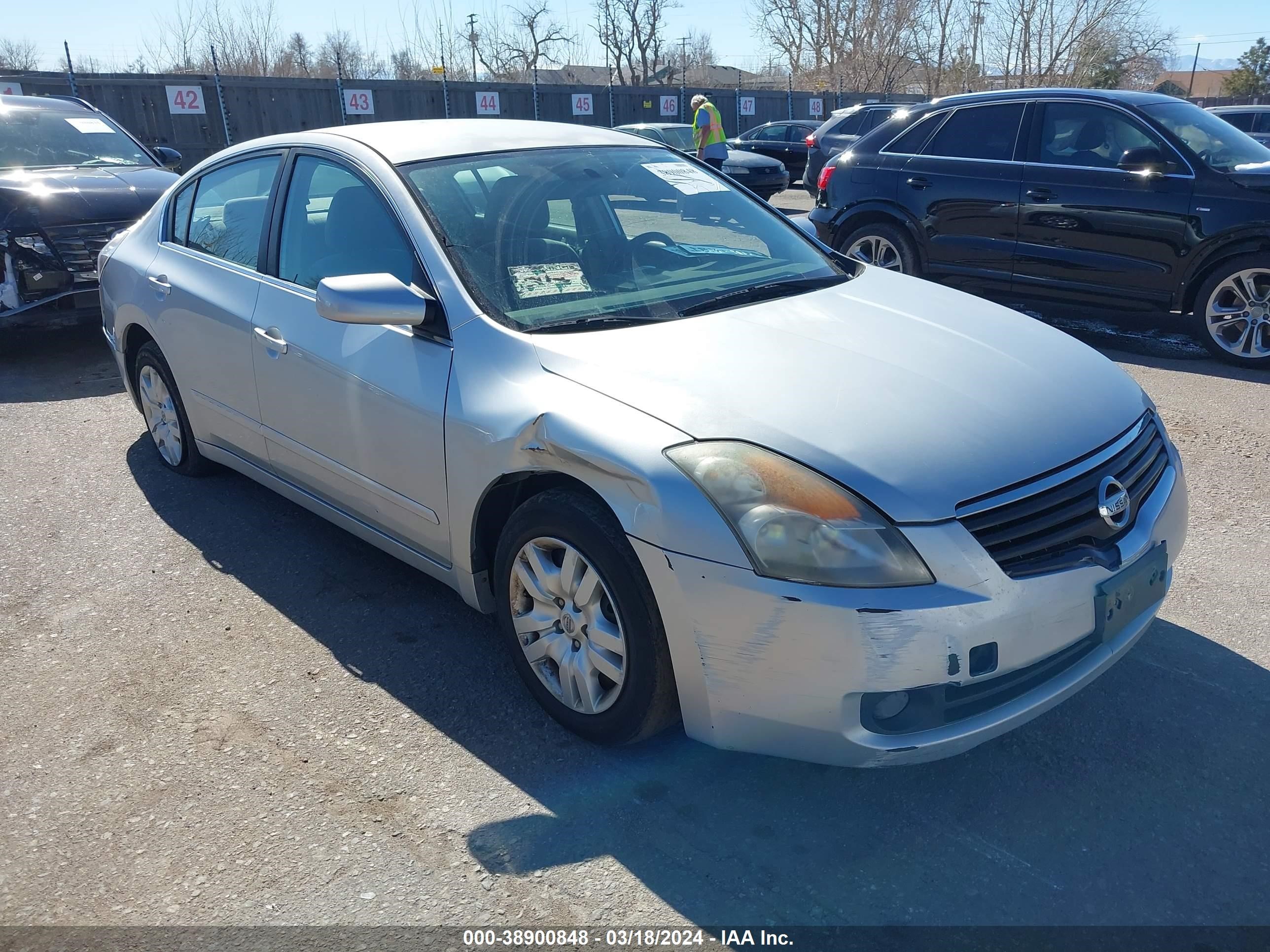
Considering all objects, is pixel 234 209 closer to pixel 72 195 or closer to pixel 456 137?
pixel 456 137

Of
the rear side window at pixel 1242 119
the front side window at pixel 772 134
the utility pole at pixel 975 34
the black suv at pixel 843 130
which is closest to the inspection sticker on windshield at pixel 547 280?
the black suv at pixel 843 130

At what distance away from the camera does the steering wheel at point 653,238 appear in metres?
3.54

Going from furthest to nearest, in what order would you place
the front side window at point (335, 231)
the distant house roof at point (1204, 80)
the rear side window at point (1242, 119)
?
the distant house roof at point (1204, 80) < the rear side window at point (1242, 119) < the front side window at point (335, 231)

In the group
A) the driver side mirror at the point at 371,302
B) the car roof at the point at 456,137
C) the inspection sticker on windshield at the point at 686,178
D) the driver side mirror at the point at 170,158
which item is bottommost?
the driver side mirror at the point at 371,302

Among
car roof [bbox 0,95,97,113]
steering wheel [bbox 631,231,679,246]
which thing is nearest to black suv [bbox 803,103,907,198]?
car roof [bbox 0,95,97,113]

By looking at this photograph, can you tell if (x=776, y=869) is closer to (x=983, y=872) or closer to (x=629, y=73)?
(x=983, y=872)

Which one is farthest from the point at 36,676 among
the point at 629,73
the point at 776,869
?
the point at 629,73

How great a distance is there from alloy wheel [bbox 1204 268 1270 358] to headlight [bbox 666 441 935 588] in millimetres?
5475

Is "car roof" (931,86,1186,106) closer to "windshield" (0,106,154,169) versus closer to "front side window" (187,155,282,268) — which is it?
"front side window" (187,155,282,268)

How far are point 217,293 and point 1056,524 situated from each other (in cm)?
329

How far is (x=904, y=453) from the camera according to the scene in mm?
2426

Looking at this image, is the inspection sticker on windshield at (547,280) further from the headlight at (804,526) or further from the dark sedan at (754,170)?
the dark sedan at (754,170)

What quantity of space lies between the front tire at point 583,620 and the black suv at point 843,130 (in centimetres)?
1386

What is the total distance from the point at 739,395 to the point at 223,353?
243 cm
